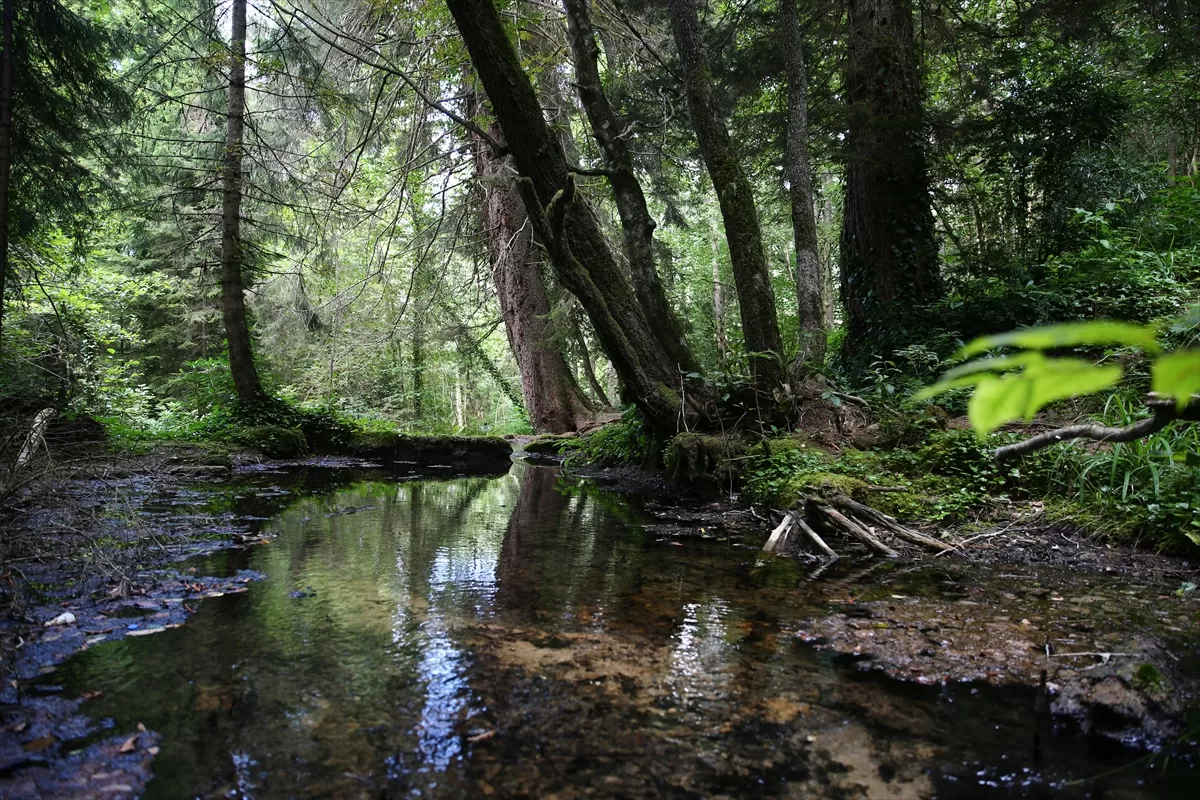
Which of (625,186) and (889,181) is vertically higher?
(889,181)

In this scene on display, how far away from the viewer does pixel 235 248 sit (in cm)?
1095

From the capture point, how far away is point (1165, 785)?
5.86 feet

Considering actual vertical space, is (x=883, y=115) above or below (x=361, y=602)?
above

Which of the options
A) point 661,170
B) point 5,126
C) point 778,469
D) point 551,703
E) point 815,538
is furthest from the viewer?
point 661,170

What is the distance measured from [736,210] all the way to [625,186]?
1572 mm

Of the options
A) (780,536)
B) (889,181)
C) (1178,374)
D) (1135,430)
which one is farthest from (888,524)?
(889,181)

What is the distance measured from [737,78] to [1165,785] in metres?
10.4

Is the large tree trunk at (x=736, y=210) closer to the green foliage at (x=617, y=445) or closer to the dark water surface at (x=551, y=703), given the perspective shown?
the green foliage at (x=617, y=445)

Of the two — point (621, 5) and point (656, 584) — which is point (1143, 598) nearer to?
point (656, 584)

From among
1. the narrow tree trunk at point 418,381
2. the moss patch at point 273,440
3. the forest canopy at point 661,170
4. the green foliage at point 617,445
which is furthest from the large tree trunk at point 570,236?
the narrow tree trunk at point 418,381

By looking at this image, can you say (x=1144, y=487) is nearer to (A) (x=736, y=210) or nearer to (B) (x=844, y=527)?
(B) (x=844, y=527)

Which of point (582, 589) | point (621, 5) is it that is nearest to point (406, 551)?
point (582, 589)

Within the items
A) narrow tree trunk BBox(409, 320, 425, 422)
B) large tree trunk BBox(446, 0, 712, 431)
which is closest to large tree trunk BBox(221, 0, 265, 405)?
large tree trunk BBox(446, 0, 712, 431)

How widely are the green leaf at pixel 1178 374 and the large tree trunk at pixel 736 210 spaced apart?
6.27 metres
